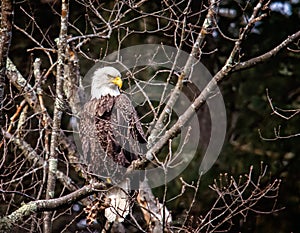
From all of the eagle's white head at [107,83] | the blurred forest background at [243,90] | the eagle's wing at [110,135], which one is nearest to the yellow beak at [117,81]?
the eagle's white head at [107,83]

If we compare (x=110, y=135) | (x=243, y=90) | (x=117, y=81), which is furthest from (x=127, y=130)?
(x=243, y=90)

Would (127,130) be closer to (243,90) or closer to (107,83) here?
(107,83)

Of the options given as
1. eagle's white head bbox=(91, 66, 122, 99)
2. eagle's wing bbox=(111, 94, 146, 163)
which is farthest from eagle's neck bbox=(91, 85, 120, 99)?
eagle's wing bbox=(111, 94, 146, 163)

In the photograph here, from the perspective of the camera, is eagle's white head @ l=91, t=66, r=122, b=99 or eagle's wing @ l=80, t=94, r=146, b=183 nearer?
eagle's wing @ l=80, t=94, r=146, b=183

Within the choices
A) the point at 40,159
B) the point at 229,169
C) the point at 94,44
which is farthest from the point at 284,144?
the point at 40,159

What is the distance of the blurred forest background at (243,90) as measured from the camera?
743 cm

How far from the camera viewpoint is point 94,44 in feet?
25.3

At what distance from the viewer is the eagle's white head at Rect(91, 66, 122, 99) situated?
581 cm

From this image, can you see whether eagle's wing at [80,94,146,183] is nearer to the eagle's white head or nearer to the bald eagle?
the bald eagle

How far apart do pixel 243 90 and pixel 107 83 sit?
108 inches

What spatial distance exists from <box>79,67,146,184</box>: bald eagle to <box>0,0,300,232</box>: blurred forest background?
1576mm

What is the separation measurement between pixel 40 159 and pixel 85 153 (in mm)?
369

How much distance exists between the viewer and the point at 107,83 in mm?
5828

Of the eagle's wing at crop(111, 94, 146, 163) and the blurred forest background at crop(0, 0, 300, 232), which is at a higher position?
the blurred forest background at crop(0, 0, 300, 232)
